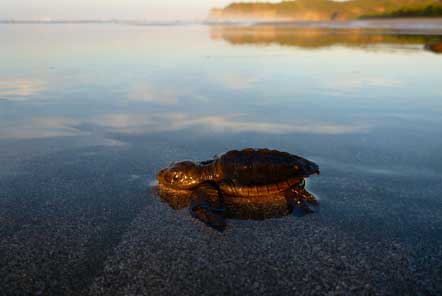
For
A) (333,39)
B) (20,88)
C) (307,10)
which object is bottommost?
(20,88)

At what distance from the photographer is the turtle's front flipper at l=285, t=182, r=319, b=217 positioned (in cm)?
349

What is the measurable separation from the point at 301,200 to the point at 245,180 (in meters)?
0.56

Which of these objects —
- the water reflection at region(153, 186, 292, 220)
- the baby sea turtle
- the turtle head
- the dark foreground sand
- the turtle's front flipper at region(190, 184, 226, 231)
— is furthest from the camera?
the turtle head

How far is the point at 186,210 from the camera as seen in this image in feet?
11.6

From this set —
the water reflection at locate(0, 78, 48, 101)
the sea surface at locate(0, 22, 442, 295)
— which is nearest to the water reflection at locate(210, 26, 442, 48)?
the sea surface at locate(0, 22, 442, 295)

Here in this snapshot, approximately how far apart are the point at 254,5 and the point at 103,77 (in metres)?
165

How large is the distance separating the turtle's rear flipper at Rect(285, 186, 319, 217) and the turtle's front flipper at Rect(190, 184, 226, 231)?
2.17ft

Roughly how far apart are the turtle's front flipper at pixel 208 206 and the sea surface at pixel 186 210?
0.25 ft

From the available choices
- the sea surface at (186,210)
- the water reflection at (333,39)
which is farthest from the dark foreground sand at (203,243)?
the water reflection at (333,39)

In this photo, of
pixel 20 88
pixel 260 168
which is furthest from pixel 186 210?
pixel 20 88

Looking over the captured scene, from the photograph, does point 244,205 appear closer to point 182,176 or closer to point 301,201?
point 301,201

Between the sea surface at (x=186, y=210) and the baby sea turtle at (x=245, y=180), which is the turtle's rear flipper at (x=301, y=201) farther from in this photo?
the sea surface at (x=186, y=210)

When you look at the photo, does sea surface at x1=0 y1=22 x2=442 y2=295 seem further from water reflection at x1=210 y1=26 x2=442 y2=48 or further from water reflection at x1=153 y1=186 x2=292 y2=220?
water reflection at x1=210 y1=26 x2=442 y2=48

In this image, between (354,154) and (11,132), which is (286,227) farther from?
(11,132)
